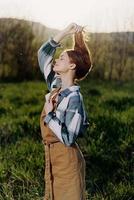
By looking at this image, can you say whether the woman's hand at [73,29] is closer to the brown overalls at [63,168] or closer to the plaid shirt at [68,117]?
the plaid shirt at [68,117]

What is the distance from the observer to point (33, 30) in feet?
27.6

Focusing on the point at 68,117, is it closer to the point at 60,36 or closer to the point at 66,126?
the point at 66,126

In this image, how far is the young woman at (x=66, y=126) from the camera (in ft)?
12.6

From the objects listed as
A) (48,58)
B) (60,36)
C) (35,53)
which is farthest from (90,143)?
(35,53)

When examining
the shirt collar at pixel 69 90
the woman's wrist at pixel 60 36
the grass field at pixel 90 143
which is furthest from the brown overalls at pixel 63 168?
the grass field at pixel 90 143

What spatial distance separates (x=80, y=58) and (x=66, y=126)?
16.4 inches

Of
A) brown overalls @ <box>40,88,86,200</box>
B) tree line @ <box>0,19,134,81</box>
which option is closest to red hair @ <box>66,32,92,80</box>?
brown overalls @ <box>40,88,86,200</box>

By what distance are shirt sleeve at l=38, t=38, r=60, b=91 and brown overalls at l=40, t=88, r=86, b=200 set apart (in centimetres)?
33

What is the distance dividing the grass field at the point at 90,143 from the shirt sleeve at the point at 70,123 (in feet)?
Result: 4.73

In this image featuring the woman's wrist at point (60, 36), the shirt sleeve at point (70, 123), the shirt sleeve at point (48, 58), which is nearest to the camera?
the shirt sleeve at point (70, 123)

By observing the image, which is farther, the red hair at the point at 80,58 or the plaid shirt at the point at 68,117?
the red hair at the point at 80,58

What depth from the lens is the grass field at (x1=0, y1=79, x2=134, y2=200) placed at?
5.48 metres

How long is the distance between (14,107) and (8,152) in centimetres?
171

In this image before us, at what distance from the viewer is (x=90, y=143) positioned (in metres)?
6.28
